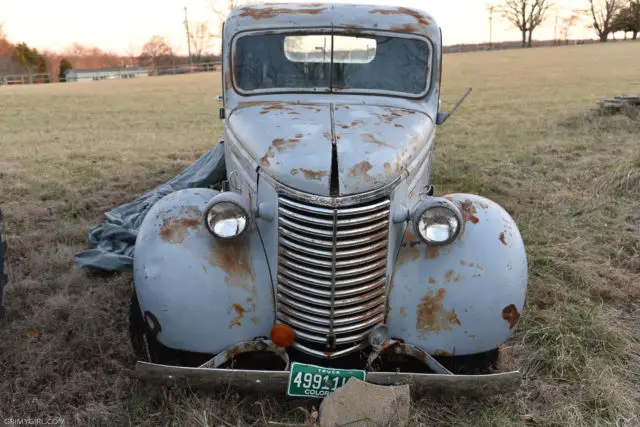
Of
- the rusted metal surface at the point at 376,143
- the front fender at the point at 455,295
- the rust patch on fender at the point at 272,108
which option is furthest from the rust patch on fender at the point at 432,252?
the rust patch on fender at the point at 272,108

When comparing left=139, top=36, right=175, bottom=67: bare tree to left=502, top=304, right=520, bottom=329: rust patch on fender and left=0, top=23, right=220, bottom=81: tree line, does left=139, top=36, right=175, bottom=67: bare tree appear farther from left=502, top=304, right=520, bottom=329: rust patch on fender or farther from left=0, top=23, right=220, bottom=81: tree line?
left=502, top=304, right=520, bottom=329: rust patch on fender

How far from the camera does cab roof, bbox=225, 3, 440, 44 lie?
4125 millimetres

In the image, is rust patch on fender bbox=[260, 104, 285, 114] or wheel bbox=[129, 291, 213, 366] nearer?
wheel bbox=[129, 291, 213, 366]

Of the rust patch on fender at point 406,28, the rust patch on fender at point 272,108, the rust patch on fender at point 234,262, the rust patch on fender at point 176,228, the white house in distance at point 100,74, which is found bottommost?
the rust patch on fender at point 234,262

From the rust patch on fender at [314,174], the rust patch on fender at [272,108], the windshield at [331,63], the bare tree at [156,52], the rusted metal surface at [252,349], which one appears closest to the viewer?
the rust patch on fender at [314,174]

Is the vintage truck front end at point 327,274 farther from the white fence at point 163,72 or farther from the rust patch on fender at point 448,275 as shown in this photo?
the white fence at point 163,72

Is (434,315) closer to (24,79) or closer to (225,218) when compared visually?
(225,218)

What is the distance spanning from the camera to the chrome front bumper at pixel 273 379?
2654 mm

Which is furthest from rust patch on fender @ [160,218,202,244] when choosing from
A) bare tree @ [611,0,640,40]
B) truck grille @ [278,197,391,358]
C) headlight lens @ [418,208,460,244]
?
bare tree @ [611,0,640,40]

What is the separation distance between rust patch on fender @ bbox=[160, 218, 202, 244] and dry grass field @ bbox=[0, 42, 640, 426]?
0.87m

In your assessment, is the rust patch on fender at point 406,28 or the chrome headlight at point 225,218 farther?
the rust patch on fender at point 406,28

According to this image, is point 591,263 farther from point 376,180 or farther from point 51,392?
point 51,392

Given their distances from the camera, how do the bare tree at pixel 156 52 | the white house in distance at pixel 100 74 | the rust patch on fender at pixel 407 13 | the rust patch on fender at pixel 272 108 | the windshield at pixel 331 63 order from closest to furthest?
1. the rust patch on fender at pixel 272 108
2. the windshield at pixel 331 63
3. the rust patch on fender at pixel 407 13
4. the white house in distance at pixel 100 74
5. the bare tree at pixel 156 52

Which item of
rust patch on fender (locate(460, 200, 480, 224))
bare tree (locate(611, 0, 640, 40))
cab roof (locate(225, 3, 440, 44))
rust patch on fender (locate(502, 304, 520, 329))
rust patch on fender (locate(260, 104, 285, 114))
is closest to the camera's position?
rust patch on fender (locate(502, 304, 520, 329))
